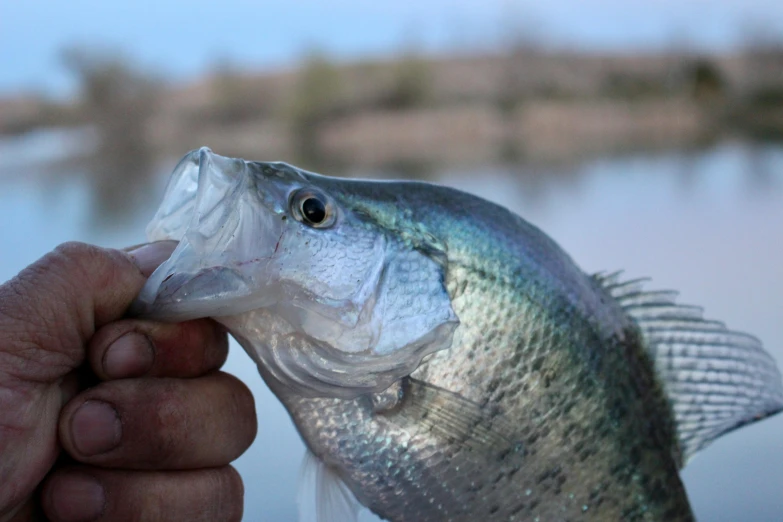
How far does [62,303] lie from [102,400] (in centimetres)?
17

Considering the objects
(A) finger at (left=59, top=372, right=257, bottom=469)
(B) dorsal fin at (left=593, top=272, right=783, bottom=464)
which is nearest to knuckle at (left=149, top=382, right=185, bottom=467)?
(A) finger at (left=59, top=372, right=257, bottom=469)

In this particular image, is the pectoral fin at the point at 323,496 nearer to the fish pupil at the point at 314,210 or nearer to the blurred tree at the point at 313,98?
the fish pupil at the point at 314,210

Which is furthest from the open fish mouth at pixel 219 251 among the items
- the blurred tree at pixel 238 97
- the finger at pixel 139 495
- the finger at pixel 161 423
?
the blurred tree at pixel 238 97

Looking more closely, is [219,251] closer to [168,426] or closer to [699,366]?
[168,426]

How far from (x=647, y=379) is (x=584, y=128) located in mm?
19223

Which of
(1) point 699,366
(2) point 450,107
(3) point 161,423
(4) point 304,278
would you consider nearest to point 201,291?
(4) point 304,278

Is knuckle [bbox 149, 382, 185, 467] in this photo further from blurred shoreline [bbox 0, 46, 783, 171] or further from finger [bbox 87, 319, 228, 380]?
blurred shoreline [bbox 0, 46, 783, 171]

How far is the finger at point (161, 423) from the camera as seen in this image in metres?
1.43

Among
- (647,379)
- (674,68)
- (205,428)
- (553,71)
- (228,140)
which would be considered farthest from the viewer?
(553,71)

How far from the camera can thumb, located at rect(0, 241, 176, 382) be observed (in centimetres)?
136

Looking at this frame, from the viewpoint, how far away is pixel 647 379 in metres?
1.71

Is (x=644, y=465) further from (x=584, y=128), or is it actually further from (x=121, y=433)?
(x=584, y=128)

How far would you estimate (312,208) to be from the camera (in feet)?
4.92

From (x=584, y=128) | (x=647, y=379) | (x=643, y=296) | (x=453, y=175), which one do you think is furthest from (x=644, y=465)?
(x=584, y=128)
